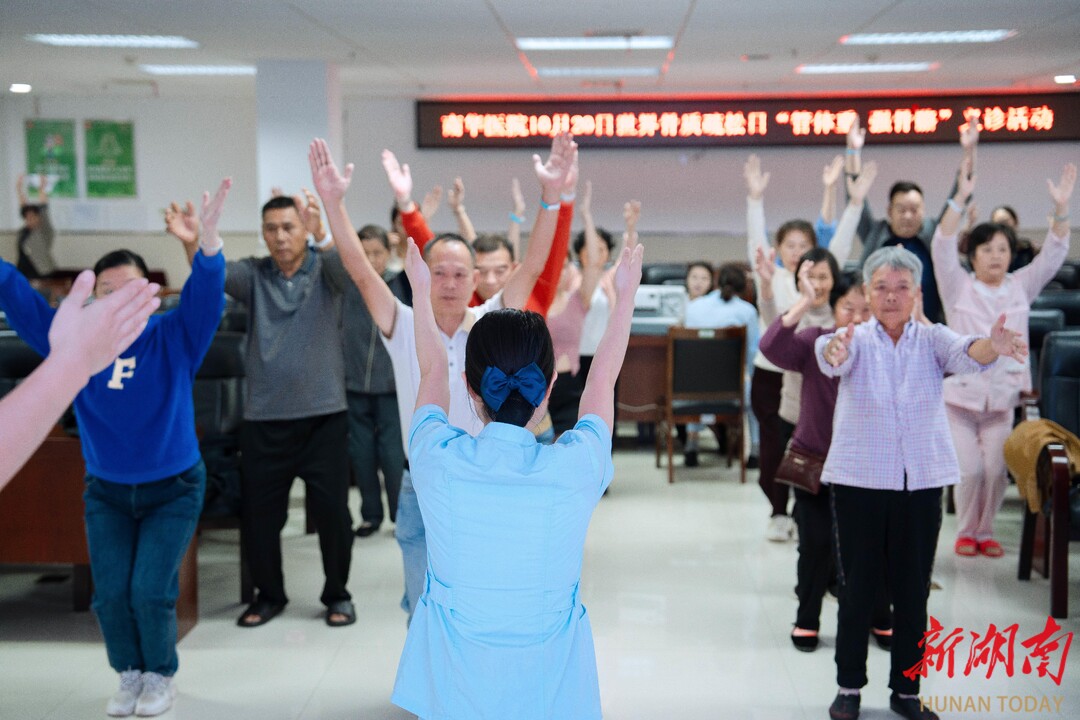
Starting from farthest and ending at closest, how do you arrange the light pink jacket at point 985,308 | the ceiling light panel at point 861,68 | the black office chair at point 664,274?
the black office chair at point 664,274 → the ceiling light panel at point 861,68 → the light pink jacket at point 985,308

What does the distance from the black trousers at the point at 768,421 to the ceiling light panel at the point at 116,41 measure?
17.3 feet

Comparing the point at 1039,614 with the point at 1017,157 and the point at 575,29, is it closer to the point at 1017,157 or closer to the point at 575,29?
the point at 575,29

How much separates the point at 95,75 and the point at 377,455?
260 inches

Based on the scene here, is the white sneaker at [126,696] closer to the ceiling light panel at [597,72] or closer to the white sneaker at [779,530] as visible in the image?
the white sneaker at [779,530]

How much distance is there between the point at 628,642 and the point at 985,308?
2.45 meters

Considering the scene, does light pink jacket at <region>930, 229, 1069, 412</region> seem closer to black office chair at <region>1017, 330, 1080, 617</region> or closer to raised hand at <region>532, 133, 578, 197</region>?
black office chair at <region>1017, 330, 1080, 617</region>

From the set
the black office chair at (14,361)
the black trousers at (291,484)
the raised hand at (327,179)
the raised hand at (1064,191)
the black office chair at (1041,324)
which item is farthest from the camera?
the black office chair at (1041,324)

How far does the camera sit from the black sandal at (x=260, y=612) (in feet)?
13.1

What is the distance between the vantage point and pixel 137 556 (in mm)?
3098

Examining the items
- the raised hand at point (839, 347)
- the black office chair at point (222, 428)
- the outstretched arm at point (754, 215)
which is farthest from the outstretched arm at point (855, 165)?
the black office chair at point (222, 428)

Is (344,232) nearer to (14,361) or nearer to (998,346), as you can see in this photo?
(998,346)

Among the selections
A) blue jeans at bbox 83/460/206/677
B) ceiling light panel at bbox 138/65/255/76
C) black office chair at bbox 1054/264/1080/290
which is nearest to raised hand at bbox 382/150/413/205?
blue jeans at bbox 83/460/206/677

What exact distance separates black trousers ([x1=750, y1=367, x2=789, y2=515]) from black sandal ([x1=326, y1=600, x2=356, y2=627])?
6.61 feet

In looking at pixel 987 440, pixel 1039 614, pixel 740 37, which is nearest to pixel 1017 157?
pixel 740 37
